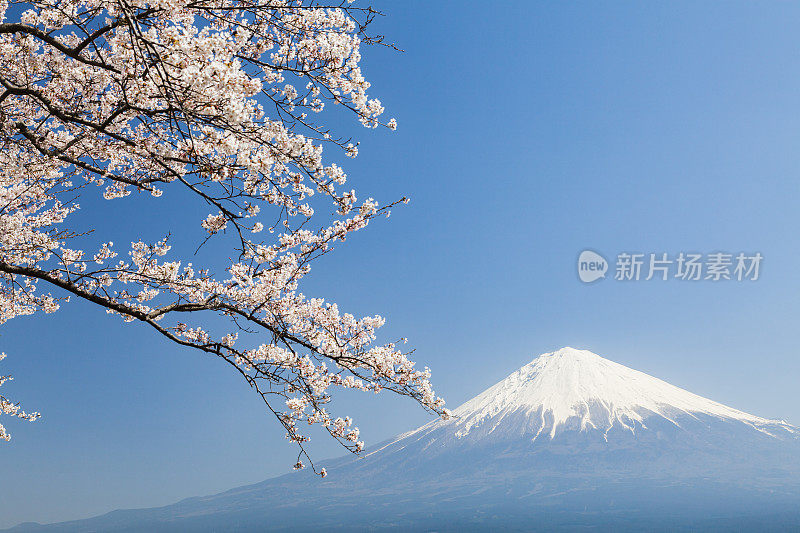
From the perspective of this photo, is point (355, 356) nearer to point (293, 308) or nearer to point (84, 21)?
point (293, 308)

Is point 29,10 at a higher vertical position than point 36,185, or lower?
higher

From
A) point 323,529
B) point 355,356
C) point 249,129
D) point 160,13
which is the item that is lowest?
point 323,529

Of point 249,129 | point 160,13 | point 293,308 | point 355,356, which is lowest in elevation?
point 355,356

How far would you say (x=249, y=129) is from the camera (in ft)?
12.6

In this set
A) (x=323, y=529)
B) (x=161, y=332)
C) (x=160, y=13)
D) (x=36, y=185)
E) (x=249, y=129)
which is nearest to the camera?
(x=249, y=129)

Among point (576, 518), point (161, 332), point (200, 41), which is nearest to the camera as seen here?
point (200, 41)

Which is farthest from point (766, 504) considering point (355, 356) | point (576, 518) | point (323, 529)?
point (355, 356)

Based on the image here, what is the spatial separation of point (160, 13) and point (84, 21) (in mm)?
762

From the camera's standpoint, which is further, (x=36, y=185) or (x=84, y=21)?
(x=36, y=185)

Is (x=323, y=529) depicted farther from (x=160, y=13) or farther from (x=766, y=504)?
(x=160, y=13)

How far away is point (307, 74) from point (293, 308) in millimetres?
2349

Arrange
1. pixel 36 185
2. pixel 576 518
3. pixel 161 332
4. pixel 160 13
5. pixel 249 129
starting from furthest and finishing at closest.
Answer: pixel 576 518
pixel 36 185
pixel 161 332
pixel 160 13
pixel 249 129

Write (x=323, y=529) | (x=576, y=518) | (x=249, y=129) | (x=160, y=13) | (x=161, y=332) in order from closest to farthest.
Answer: (x=249, y=129) < (x=160, y=13) < (x=161, y=332) < (x=576, y=518) < (x=323, y=529)

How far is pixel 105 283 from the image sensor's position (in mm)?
5043
